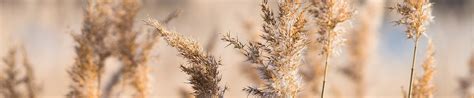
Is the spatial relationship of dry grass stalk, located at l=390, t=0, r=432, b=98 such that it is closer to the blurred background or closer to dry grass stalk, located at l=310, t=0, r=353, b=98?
dry grass stalk, located at l=310, t=0, r=353, b=98

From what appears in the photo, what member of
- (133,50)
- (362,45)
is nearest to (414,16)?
(133,50)

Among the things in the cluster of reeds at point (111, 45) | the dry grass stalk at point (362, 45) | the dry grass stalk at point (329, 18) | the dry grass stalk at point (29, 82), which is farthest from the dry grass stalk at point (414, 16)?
the dry grass stalk at point (362, 45)

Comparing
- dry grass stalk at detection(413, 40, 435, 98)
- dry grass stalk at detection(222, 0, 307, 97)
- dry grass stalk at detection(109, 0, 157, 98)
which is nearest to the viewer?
dry grass stalk at detection(222, 0, 307, 97)

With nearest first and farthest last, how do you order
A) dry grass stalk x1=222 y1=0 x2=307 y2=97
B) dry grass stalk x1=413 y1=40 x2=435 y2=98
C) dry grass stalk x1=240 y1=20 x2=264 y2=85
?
dry grass stalk x1=222 y1=0 x2=307 y2=97, dry grass stalk x1=413 y1=40 x2=435 y2=98, dry grass stalk x1=240 y1=20 x2=264 y2=85

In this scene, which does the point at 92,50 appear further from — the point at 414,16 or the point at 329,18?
the point at 414,16

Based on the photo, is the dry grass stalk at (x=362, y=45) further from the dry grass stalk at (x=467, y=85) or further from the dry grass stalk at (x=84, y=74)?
the dry grass stalk at (x=84, y=74)

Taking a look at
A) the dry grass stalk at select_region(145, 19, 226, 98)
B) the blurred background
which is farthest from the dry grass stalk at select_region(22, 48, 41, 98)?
the blurred background
